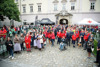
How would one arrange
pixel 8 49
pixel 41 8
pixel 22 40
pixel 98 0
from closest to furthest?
pixel 8 49 < pixel 22 40 < pixel 98 0 < pixel 41 8

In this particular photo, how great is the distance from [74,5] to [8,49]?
2339 centimetres

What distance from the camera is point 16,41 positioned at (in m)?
8.41

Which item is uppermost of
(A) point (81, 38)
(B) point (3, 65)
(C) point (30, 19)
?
(C) point (30, 19)

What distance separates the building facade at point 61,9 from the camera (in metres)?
25.4

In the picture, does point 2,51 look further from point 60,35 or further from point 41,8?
point 41,8

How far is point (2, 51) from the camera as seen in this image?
753cm

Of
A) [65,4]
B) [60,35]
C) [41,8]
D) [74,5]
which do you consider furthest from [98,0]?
[60,35]

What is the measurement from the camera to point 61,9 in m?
27.1

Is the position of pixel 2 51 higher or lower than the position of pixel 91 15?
lower

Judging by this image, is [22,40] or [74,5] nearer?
[22,40]

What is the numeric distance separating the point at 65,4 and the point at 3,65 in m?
24.3

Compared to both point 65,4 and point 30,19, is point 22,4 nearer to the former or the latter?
point 30,19

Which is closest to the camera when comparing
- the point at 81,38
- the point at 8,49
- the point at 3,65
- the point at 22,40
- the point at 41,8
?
the point at 3,65

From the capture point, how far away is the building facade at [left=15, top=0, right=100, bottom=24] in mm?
25438
